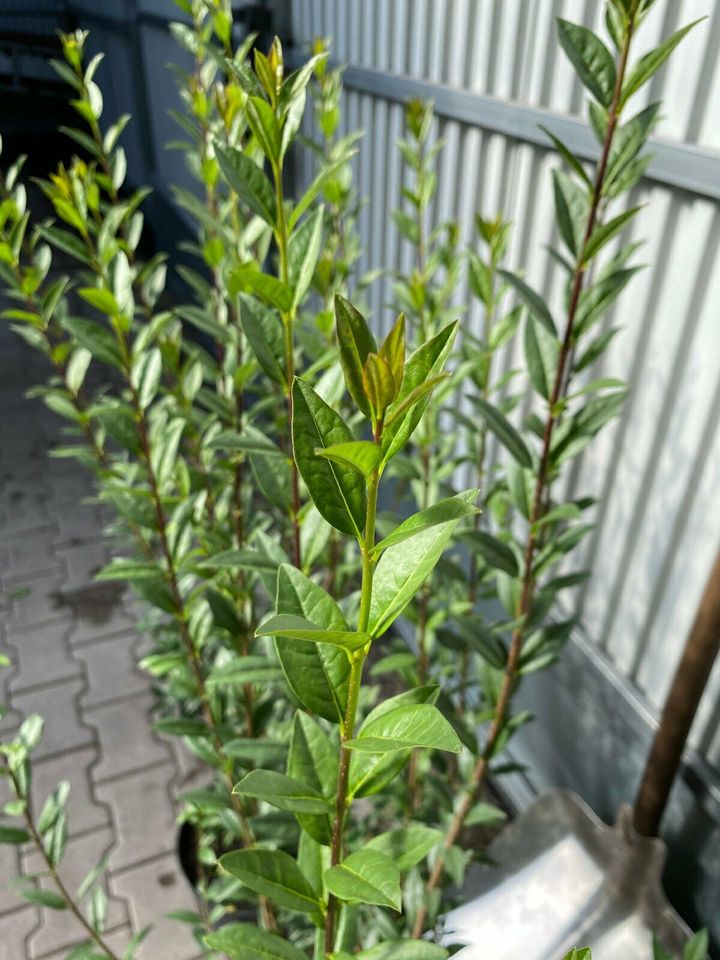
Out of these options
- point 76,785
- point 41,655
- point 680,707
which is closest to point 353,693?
point 680,707

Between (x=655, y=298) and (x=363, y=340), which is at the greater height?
(x=363, y=340)

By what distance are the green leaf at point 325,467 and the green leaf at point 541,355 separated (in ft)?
1.90

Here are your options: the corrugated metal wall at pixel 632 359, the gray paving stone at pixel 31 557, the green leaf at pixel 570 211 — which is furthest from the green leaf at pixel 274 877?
the gray paving stone at pixel 31 557

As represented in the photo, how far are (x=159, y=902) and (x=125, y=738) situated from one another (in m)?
0.65

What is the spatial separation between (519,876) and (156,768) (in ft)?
4.55

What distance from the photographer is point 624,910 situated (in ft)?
5.35

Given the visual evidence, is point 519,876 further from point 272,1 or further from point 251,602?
point 272,1

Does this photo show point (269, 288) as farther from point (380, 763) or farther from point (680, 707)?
point (680, 707)

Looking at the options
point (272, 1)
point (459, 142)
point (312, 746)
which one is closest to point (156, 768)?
point (312, 746)

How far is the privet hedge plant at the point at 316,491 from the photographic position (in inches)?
21.3

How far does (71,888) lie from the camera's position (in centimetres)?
220

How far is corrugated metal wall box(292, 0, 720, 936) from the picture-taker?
4.82 ft

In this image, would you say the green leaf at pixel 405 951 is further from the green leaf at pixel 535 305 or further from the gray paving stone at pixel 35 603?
the gray paving stone at pixel 35 603

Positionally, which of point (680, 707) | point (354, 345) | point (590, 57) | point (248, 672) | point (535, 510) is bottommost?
point (680, 707)
